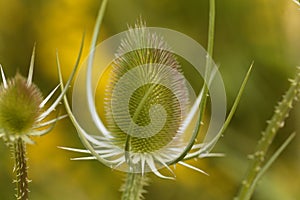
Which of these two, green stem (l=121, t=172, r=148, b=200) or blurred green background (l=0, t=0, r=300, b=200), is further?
blurred green background (l=0, t=0, r=300, b=200)

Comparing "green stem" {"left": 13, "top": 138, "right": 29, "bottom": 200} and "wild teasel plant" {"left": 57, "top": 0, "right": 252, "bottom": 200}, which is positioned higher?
"wild teasel plant" {"left": 57, "top": 0, "right": 252, "bottom": 200}

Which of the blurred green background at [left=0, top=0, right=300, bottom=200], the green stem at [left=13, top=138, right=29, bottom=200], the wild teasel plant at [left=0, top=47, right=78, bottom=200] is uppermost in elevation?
the blurred green background at [left=0, top=0, right=300, bottom=200]

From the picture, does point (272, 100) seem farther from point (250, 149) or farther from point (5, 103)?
point (5, 103)

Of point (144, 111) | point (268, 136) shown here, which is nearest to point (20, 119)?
point (144, 111)

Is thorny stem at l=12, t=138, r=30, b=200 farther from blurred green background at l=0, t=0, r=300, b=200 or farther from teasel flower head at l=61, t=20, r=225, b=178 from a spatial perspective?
blurred green background at l=0, t=0, r=300, b=200

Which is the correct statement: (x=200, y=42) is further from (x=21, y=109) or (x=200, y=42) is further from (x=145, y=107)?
(x=21, y=109)

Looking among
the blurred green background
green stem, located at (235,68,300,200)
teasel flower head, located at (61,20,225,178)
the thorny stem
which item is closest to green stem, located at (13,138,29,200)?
the thorny stem
